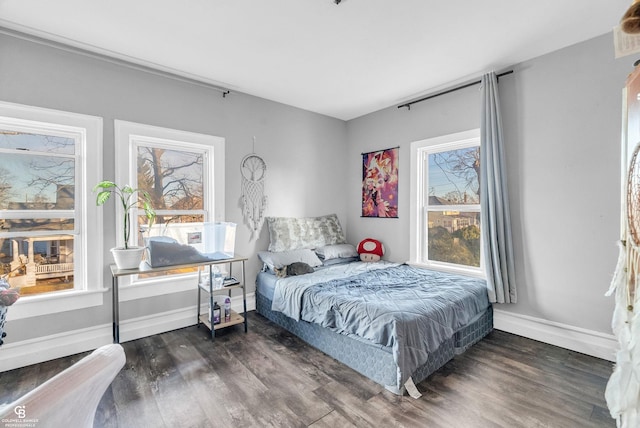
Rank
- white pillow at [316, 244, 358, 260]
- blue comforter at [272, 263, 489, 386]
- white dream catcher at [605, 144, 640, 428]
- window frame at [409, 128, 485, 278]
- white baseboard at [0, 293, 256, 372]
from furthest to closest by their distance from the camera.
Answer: white pillow at [316, 244, 358, 260] < window frame at [409, 128, 485, 278] < white baseboard at [0, 293, 256, 372] < blue comforter at [272, 263, 489, 386] < white dream catcher at [605, 144, 640, 428]

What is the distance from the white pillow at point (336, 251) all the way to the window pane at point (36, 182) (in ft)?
8.14

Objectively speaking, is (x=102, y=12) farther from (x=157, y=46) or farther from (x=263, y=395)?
(x=263, y=395)

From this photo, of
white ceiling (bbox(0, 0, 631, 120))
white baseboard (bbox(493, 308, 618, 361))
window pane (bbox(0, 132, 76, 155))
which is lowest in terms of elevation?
white baseboard (bbox(493, 308, 618, 361))

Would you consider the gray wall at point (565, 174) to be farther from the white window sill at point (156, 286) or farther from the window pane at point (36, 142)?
the window pane at point (36, 142)

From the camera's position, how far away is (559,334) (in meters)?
2.55

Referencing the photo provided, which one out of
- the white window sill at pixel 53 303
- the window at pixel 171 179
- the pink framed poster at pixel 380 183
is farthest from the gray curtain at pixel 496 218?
the white window sill at pixel 53 303

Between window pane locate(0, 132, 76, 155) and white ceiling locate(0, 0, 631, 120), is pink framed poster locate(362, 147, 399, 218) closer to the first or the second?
white ceiling locate(0, 0, 631, 120)

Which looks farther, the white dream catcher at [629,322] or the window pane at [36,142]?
the window pane at [36,142]

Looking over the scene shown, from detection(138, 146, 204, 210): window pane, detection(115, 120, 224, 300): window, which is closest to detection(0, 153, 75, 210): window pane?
detection(115, 120, 224, 300): window

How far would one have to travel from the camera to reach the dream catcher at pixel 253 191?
343cm

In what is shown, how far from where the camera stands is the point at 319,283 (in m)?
2.75

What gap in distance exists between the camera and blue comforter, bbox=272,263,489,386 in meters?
1.95

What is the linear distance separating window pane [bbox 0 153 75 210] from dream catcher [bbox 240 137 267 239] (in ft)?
5.00

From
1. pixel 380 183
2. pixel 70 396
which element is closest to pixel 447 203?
pixel 380 183
